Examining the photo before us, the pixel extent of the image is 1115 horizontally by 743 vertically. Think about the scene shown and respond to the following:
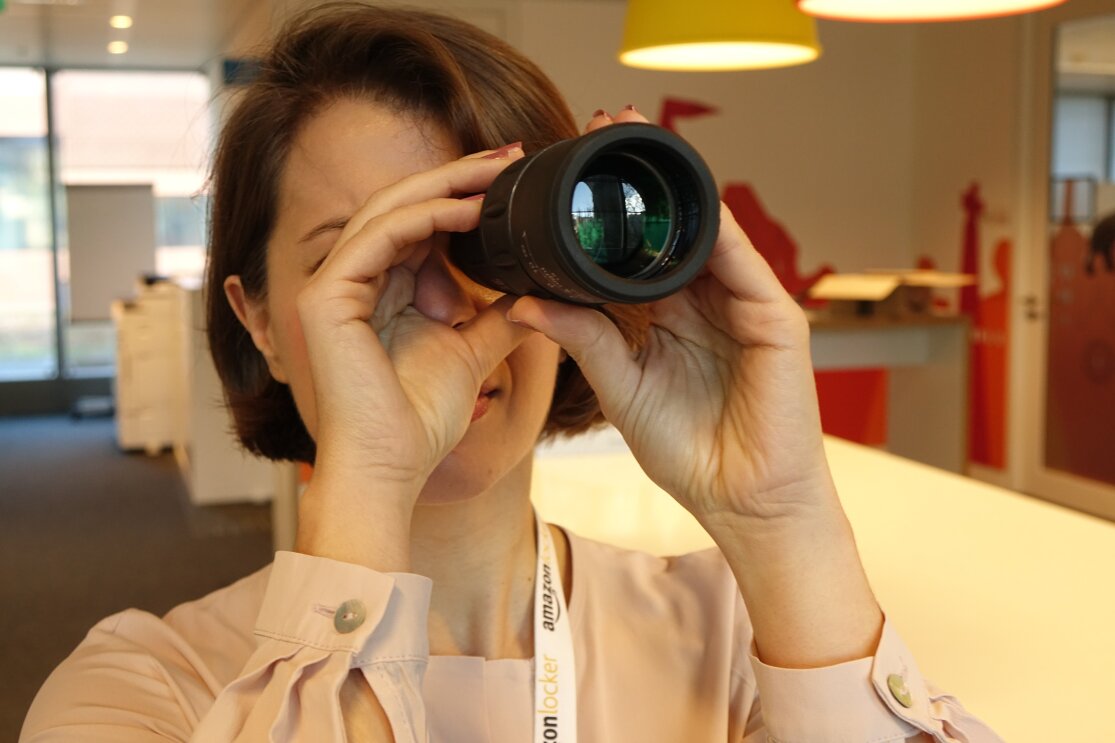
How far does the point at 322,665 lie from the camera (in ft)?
2.84

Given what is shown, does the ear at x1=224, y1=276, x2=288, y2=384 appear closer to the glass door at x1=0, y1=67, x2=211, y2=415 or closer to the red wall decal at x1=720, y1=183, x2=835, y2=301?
the red wall decal at x1=720, y1=183, x2=835, y2=301

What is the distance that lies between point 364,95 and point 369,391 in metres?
0.35

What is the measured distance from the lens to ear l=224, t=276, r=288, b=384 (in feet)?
3.97

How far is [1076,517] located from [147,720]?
1.39 metres

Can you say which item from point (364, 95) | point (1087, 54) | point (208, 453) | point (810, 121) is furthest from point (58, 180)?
point (364, 95)

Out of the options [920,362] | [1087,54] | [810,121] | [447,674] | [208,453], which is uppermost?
[1087,54]

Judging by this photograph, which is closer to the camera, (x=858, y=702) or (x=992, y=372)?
(x=858, y=702)

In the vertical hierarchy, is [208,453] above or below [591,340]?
below

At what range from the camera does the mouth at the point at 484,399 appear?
110cm

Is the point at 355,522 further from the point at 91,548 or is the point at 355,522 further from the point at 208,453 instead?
the point at 208,453

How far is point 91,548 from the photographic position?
17.1 feet

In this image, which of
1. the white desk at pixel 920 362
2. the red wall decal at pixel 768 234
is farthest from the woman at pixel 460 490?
the red wall decal at pixel 768 234

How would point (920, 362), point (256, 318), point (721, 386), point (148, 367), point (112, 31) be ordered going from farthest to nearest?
1. point (112, 31)
2. point (148, 367)
3. point (920, 362)
4. point (256, 318)
5. point (721, 386)

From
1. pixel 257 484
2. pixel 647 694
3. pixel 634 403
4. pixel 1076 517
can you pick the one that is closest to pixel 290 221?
pixel 634 403
